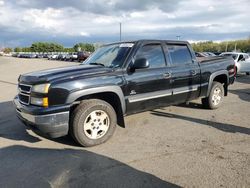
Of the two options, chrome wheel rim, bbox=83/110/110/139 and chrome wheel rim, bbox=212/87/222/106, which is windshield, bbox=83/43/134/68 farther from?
chrome wheel rim, bbox=212/87/222/106

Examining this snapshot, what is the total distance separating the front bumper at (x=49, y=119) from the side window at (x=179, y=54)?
2.74 meters

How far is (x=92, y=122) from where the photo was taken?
450 centimetres

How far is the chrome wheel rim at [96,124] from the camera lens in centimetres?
446

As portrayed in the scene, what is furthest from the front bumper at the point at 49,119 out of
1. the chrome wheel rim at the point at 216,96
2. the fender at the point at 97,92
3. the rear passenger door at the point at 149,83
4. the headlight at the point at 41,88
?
the chrome wheel rim at the point at 216,96

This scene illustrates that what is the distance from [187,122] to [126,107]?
1.71m

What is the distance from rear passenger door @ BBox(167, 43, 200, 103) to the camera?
565cm

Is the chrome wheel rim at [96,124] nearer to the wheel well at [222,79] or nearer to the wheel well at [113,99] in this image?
the wheel well at [113,99]

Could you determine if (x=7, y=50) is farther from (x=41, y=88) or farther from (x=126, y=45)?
(x=41, y=88)

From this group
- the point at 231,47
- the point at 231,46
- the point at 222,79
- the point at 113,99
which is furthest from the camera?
the point at 231,46

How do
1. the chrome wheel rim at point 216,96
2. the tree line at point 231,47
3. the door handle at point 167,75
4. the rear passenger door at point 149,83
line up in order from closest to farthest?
the rear passenger door at point 149,83 → the door handle at point 167,75 → the chrome wheel rim at point 216,96 → the tree line at point 231,47

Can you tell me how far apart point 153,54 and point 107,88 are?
146cm

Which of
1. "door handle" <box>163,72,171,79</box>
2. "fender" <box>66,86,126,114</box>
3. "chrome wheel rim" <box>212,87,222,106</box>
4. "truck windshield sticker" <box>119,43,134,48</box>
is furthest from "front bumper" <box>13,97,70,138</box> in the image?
"chrome wheel rim" <box>212,87,222,106</box>

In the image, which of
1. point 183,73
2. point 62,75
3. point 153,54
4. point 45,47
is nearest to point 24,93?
point 62,75

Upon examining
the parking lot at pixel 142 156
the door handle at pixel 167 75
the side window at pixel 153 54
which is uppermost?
the side window at pixel 153 54
